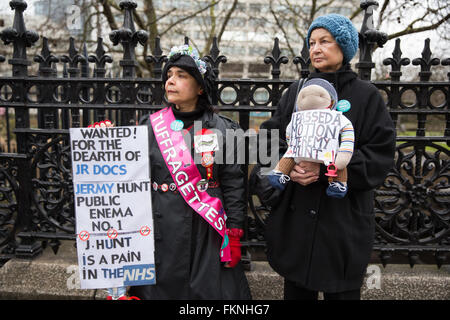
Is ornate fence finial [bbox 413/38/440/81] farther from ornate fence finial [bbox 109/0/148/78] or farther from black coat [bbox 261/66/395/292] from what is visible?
ornate fence finial [bbox 109/0/148/78]

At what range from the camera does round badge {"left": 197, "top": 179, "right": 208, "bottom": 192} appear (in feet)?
7.89

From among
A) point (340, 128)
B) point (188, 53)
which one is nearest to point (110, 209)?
point (188, 53)

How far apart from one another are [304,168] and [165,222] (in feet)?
3.42

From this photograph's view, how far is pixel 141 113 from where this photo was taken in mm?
3520

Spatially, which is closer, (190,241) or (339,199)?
(339,199)

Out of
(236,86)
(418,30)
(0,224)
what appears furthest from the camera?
(418,30)

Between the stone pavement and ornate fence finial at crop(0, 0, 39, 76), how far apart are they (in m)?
1.97

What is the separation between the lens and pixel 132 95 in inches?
129

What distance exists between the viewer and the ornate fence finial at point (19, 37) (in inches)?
129

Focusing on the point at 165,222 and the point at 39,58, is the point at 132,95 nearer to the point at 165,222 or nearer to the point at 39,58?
the point at 39,58

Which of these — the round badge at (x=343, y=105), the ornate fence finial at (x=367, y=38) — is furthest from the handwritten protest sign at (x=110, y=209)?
the ornate fence finial at (x=367, y=38)

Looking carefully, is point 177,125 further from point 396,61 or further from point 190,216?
point 396,61

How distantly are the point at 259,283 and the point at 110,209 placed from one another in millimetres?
1680
